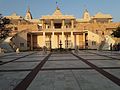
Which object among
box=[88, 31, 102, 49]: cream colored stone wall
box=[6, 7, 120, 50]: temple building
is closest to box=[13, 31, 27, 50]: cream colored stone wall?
box=[6, 7, 120, 50]: temple building

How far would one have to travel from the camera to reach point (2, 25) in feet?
77.2

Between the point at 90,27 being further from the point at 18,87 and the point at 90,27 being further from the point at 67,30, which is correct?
the point at 18,87

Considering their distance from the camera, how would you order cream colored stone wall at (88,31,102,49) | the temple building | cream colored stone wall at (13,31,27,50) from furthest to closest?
the temple building → cream colored stone wall at (88,31,102,49) → cream colored stone wall at (13,31,27,50)

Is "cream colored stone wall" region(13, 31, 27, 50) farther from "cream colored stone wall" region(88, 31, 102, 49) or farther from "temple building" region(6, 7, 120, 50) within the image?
"cream colored stone wall" region(88, 31, 102, 49)

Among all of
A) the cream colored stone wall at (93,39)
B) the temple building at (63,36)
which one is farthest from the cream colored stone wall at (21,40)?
the cream colored stone wall at (93,39)

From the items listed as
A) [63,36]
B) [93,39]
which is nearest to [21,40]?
[63,36]

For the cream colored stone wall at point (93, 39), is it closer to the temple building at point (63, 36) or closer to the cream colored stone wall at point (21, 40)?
the temple building at point (63, 36)

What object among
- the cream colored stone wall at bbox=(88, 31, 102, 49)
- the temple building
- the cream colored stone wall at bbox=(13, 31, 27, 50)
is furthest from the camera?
the temple building

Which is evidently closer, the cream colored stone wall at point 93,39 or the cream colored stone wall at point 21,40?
the cream colored stone wall at point 21,40

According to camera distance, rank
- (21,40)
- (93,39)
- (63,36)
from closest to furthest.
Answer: (21,40), (93,39), (63,36)

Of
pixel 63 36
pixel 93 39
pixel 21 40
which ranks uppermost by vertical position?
pixel 63 36

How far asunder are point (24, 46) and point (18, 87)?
178 feet

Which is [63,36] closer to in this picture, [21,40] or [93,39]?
[93,39]

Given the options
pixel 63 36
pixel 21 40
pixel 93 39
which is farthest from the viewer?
pixel 63 36
